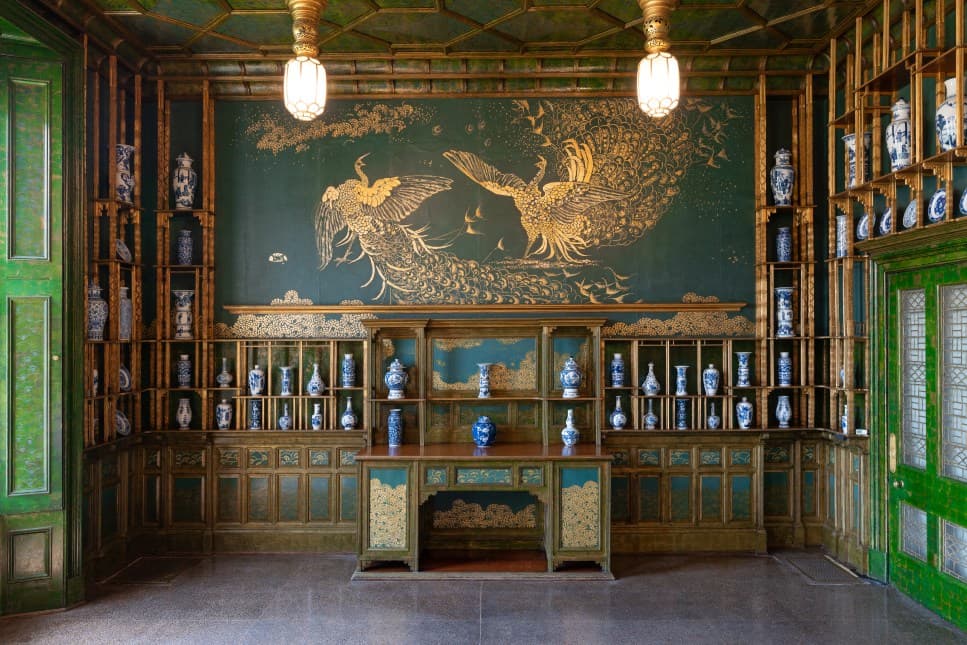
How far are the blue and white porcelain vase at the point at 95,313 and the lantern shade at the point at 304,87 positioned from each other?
2.98 metres

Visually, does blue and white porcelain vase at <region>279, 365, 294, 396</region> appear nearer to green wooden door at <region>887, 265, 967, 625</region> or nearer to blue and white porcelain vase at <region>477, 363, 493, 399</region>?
blue and white porcelain vase at <region>477, 363, 493, 399</region>

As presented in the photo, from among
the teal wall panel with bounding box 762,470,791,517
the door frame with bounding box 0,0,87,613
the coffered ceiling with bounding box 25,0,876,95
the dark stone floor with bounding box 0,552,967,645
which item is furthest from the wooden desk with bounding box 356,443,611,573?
the coffered ceiling with bounding box 25,0,876,95

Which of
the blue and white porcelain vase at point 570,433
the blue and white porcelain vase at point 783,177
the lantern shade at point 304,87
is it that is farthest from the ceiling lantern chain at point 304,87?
the blue and white porcelain vase at point 783,177

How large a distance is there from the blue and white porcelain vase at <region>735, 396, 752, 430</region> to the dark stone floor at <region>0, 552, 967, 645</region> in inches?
43.3

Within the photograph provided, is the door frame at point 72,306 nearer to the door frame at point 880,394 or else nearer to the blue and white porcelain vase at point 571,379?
the blue and white porcelain vase at point 571,379

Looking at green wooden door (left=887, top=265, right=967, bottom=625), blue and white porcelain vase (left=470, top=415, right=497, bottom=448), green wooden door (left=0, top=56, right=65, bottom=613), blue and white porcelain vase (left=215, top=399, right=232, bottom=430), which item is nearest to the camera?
green wooden door (left=887, top=265, right=967, bottom=625)

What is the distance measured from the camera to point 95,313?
522cm

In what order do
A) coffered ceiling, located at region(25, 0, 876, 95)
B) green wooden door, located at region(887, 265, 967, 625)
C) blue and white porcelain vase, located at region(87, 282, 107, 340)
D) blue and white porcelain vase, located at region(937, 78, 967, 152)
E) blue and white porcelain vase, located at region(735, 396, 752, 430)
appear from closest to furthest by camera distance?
blue and white porcelain vase, located at region(937, 78, 967, 152) < green wooden door, located at region(887, 265, 967, 625) < coffered ceiling, located at region(25, 0, 876, 95) < blue and white porcelain vase, located at region(87, 282, 107, 340) < blue and white porcelain vase, located at region(735, 396, 752, 430)

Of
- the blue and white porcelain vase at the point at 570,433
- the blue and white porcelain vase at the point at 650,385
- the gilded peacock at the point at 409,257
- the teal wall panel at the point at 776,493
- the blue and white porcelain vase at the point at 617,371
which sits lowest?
the teal wall panel at the point at 776,493

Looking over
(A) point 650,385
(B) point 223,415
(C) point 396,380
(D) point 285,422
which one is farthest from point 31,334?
(A) point 650,385

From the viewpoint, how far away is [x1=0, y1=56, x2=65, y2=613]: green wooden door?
457 centimetres

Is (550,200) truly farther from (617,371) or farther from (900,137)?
(900,137)

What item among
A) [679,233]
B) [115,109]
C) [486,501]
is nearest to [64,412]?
[115,109]

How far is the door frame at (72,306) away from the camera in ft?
15.5
